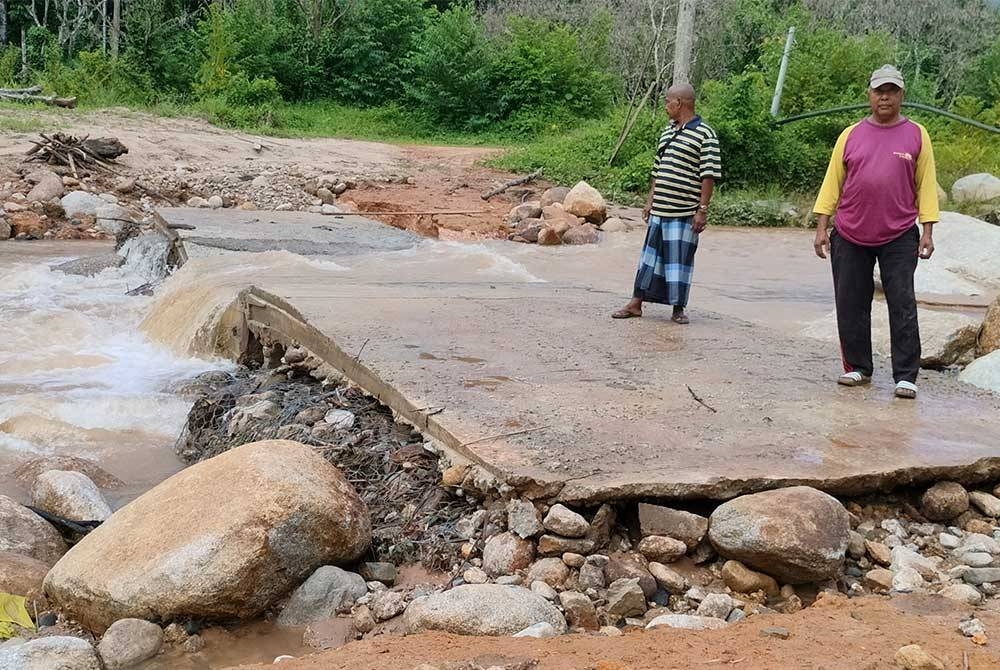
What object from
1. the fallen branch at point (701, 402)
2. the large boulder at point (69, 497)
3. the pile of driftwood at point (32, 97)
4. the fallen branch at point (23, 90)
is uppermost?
the fallen branch at point (23, 90)

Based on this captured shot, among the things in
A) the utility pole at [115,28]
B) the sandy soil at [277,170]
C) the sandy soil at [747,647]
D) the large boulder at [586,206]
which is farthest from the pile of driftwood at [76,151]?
the sandy soil at [747,647]

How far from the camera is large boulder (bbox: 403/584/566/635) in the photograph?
299cm

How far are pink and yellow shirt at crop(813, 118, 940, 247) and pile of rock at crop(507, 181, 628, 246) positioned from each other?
26.8ft

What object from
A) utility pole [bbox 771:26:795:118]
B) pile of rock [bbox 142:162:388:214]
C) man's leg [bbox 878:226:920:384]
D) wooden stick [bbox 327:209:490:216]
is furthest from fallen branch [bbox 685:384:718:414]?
utility pole [bbox 771:26:795:118]

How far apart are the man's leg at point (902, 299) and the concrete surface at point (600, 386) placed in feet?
0.57

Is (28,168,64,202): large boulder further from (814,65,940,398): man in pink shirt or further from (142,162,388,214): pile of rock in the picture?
(814,65,940,398): man in pink shirt

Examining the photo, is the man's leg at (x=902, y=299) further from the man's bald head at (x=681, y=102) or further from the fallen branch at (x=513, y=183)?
the fallen branch at (x=513, y=183)

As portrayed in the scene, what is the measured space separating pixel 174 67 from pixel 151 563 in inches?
953

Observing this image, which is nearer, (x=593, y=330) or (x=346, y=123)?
(x=593, y=330)

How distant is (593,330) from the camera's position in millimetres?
6070

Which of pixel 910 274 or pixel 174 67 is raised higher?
pixel 174 67

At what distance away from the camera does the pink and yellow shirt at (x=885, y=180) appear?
180 inches

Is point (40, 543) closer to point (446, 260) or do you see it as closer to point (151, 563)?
point (151, 563)

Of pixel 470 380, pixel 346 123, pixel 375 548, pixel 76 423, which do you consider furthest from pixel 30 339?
pixel 346 123
